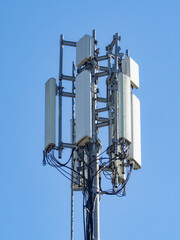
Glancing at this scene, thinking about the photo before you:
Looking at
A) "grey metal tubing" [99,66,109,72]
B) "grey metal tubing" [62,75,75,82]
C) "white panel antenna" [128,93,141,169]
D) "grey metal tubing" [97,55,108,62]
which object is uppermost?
"grey metal tubing" [97,55,108,62]

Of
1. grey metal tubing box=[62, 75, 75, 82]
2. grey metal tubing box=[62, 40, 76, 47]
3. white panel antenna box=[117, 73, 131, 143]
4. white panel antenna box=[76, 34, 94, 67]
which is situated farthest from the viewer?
grey metal tubing box=[62, 40, 76, 47]

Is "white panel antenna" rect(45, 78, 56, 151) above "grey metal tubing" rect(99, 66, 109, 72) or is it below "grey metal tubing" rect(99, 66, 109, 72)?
below

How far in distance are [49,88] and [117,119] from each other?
261 cm

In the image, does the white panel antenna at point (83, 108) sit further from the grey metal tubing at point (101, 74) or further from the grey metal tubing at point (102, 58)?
the grey metal tubing at point (102, 58)

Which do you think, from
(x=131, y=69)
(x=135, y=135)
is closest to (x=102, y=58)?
(x=131, y=69)

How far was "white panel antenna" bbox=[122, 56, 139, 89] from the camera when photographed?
23656mm

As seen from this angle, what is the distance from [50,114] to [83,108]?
4.60 feet

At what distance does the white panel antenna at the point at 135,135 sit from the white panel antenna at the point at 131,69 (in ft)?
2.30

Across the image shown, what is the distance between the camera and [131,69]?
936 inches

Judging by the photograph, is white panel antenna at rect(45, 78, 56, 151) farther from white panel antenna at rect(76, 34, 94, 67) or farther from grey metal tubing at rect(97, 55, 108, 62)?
grey metal tubing at rect(97, 55, 108, 62)

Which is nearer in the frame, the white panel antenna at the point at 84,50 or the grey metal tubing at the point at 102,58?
the white panel antenna at the point at 84,50

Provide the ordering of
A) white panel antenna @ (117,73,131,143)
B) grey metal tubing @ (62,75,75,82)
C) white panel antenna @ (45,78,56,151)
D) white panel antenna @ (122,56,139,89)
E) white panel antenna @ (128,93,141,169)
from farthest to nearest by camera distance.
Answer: white panel antenna @ (122,56,139,89) → grey metal tubing @ (62,75,75,82) → white panel antenna @ (128,93,141,169) → white panel antenna @ (45,78,56,151) → white panel antenna @ (117,73,131,143)

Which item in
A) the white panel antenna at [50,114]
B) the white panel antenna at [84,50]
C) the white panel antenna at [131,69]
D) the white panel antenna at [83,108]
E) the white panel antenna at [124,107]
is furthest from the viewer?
the white panel antenna at [131,69]

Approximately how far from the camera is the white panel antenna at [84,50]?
22.9 meters
